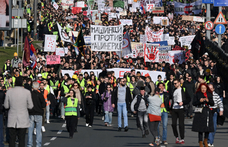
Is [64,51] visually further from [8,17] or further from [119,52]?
[8,17]

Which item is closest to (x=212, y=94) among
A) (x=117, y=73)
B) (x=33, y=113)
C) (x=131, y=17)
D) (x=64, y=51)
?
(x=33, y=113)

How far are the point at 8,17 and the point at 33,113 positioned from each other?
43.7 ft

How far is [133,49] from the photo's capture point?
3272cm

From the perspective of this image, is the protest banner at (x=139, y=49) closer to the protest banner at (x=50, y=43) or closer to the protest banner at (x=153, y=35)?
the protest banner at (x=153, y=35)

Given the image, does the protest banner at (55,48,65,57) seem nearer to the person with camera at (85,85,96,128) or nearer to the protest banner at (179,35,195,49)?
the protest banner at (179,35,195,49)

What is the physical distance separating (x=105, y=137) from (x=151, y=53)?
13.9m

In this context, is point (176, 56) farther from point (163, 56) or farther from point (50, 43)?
point (50, 43)

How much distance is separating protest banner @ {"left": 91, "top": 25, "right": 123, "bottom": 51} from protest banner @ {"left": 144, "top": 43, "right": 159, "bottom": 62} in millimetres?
1522

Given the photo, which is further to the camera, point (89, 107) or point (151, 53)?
point (151, 53)

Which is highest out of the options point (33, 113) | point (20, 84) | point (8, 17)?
point (8, 17)

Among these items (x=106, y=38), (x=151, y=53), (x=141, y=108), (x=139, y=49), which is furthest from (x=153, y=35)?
(x=141, y=108)

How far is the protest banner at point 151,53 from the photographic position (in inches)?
1189

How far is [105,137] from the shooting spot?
55.5ft

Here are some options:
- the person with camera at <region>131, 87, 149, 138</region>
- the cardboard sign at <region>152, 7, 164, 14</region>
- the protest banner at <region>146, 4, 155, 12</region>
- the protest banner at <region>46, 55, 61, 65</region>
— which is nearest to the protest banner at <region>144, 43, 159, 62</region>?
the protest banner at <region>46, 55, 61, 65</region>
